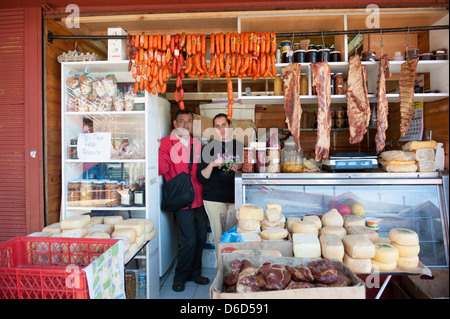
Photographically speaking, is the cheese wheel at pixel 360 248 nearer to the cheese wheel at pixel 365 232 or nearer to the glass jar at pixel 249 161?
the cheese wheel at pixel 365 232

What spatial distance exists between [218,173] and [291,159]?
941mm

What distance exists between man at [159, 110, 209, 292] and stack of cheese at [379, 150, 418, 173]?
2.10 metres

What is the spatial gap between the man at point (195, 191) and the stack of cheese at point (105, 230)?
1.14 m

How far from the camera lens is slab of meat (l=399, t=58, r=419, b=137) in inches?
122

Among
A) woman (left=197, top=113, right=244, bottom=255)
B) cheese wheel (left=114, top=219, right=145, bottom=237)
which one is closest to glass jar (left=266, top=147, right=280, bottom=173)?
woman (left=197, top=113, right=244, bottom=255)

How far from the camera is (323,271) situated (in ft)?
5.30

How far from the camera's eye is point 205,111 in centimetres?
500

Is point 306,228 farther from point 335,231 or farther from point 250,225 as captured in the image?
point 250,225

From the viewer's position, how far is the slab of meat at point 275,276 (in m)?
1.48

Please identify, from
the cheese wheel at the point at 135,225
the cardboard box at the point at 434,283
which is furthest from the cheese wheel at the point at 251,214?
the cardboard box at the point at 434,283

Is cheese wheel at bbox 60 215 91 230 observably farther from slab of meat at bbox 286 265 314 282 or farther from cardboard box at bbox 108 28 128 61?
cardboard box at bbox 108 28 128 61

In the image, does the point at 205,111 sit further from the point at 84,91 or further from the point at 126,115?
the point at 84,91

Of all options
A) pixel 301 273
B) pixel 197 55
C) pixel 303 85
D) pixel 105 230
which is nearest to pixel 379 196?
pixel 303 85
